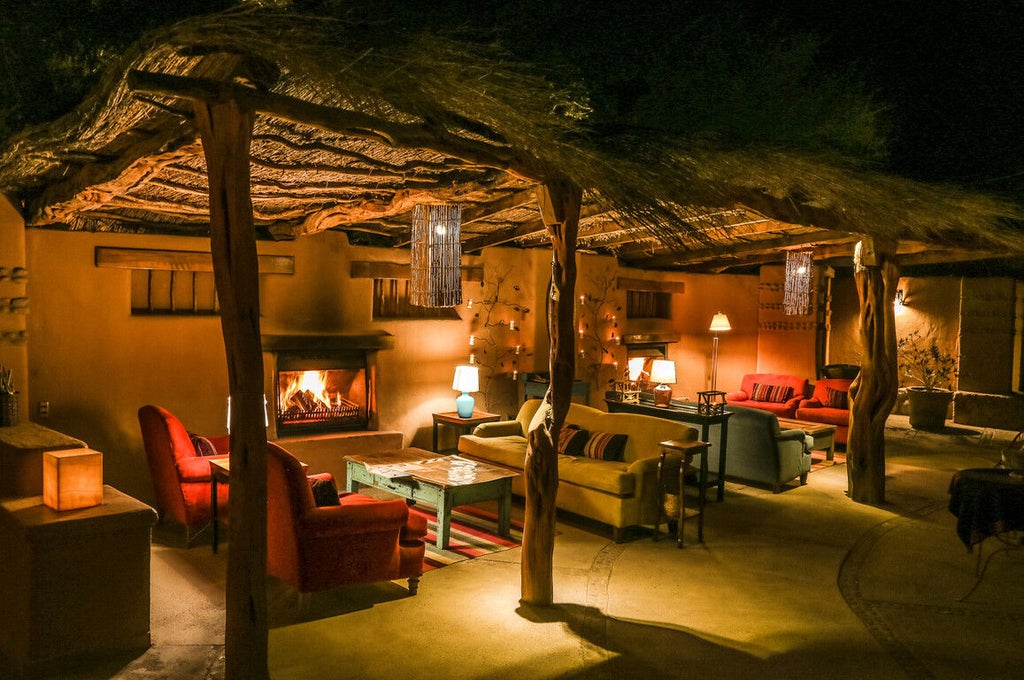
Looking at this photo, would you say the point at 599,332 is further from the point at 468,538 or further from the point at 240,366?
the point at 240,366

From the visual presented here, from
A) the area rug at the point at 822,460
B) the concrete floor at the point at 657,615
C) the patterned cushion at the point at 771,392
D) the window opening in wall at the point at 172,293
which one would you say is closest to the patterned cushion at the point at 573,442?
the concrete floor at the point at 657,615

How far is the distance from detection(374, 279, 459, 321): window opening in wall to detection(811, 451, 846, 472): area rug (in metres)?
5.02

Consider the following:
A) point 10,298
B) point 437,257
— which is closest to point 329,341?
point 437,257

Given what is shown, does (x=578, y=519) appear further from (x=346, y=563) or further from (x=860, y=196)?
(x=860, y=196)

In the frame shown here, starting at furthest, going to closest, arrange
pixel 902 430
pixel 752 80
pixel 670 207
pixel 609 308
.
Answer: pixel 902 430 → pixel 609 308 → pixel 752 80 → pixel 670 207

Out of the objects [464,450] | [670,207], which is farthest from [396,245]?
[670,207]

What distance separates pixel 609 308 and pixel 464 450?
12.9 feet

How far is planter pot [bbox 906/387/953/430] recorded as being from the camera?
11.8 m

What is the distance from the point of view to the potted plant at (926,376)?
467 inches

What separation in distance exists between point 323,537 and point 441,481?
137 centimetres

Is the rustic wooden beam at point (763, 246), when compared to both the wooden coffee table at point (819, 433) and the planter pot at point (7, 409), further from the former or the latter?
the planter pot at point (7, 409)

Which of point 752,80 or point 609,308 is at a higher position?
point 752,80

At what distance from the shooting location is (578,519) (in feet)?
22.1

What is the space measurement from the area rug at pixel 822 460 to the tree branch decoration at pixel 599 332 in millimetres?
2891
